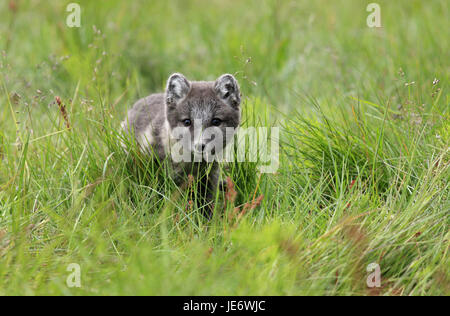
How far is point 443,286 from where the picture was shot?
297 cm

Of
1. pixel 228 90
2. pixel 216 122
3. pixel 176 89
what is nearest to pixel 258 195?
pixel 216 122

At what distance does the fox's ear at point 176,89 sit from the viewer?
14.9 ft

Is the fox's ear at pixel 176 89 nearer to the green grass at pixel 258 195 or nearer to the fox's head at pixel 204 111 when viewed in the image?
the fox's head at pixel 204 111

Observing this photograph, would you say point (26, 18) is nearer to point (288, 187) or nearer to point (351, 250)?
point (288, 187)

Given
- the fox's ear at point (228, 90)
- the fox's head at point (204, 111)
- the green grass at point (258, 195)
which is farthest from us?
the fox's ear at point (228, 90)

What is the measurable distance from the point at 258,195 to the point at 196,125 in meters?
0.79

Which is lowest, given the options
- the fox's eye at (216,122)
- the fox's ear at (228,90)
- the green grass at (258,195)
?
the green grass at (258,195)

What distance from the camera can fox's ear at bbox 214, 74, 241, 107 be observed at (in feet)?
14.8

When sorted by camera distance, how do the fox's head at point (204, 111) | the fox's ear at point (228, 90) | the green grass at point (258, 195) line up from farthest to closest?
the fox's ear at point (228, 90) → the fox's head at point (204, 111) → the green grass at point (258, 195)

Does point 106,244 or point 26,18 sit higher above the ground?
point 26,18

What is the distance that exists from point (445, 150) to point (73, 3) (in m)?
5.52

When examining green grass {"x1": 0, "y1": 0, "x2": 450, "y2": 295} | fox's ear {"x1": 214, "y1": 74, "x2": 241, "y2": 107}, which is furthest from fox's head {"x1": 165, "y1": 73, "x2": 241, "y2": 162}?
green grass {"x1": 0, "y1": 0, "x2": 450, "y2": 295}

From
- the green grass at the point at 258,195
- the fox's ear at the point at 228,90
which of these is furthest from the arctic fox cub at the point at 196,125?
the green grass at the point at 258,195

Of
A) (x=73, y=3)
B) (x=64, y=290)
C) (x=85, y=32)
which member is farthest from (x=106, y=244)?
(x=73, y=3)
